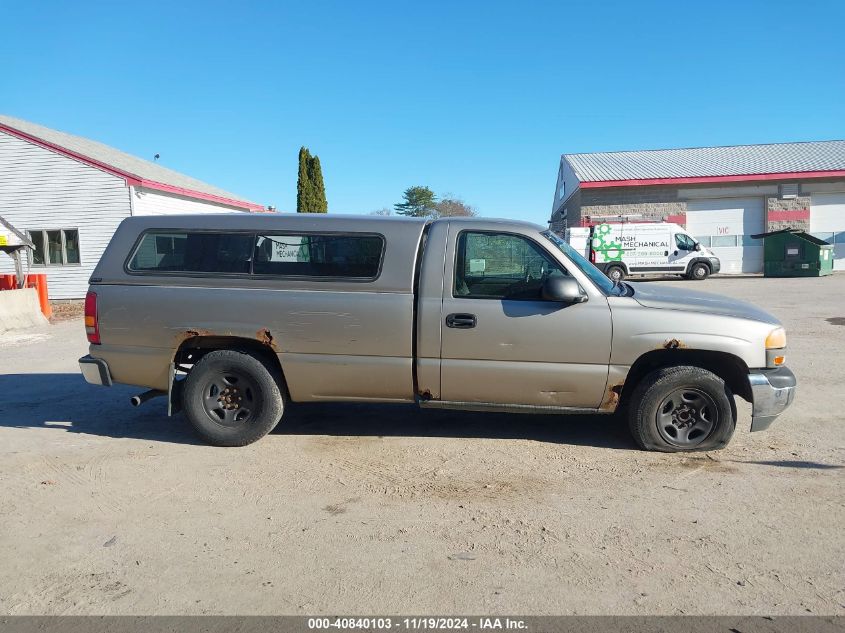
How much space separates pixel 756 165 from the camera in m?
29.9

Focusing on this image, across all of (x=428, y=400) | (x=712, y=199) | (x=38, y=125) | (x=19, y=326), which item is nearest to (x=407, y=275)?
(x=428, y=400)

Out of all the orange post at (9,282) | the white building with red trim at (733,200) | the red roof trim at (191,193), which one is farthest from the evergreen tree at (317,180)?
the orange post at (9,282)

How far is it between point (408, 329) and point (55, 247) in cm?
2018

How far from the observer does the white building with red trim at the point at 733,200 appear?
27.5 m

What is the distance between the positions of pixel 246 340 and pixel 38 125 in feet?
79.4

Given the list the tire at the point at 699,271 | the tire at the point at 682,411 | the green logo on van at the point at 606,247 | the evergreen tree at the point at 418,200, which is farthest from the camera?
the evergreen tree at the point at 418,200

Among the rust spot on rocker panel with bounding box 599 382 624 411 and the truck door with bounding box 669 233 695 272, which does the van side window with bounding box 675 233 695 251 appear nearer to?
the truck door with bounding box 669 233 695 272

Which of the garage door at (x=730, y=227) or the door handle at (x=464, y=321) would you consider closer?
the door handle at (x=464, y=321)

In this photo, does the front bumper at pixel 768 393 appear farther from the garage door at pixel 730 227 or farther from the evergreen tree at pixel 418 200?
the evergreen tree at pixel 418 200

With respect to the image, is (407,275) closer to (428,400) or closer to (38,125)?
(428,400)

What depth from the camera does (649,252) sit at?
79.0 feet

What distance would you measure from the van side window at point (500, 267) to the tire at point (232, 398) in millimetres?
1767

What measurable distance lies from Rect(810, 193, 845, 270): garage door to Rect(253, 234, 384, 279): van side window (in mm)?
29093

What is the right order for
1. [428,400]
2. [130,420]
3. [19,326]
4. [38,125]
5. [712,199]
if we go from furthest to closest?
[712,199]
[38,125]
[19,326]
[130,420]
[428,400]
